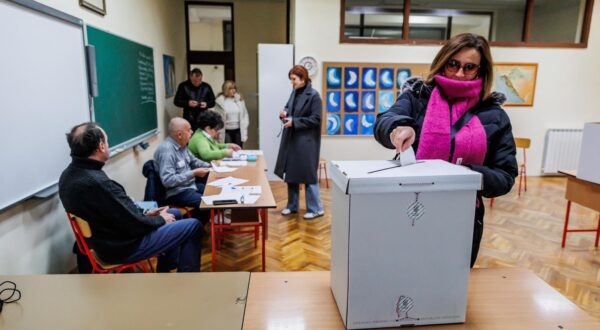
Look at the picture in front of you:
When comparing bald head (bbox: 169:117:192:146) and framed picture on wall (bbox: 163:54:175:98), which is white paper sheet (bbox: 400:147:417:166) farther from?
framed picture on wall (bbox: 163:54:175:98)

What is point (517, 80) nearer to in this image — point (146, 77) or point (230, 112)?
point (230, 112)

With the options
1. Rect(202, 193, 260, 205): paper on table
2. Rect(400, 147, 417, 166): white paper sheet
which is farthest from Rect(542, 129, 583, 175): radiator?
Rect(400, 147, 417, 166): white paper sheet

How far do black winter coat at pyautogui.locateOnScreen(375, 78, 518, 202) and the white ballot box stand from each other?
0.20 metres

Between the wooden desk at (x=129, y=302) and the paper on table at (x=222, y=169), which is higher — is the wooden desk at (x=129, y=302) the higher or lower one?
the higher one

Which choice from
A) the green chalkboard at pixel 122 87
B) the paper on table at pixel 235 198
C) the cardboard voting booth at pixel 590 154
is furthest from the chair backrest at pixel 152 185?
the cardboard voting booth at pixel 590 154

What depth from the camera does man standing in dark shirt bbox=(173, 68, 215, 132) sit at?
570 cm

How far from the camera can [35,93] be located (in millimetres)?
2227

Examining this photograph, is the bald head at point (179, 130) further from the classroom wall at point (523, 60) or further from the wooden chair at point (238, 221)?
the classroom wall at point (523, 60)

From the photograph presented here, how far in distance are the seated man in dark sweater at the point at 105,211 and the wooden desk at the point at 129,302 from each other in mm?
837

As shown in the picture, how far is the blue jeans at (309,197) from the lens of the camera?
422 cm

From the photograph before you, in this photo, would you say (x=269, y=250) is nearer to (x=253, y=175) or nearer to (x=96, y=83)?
(x=253, y=175)

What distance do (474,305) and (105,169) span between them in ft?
10.0

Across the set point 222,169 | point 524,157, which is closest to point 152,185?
point 222,169

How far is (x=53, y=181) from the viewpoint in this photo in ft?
7.95
